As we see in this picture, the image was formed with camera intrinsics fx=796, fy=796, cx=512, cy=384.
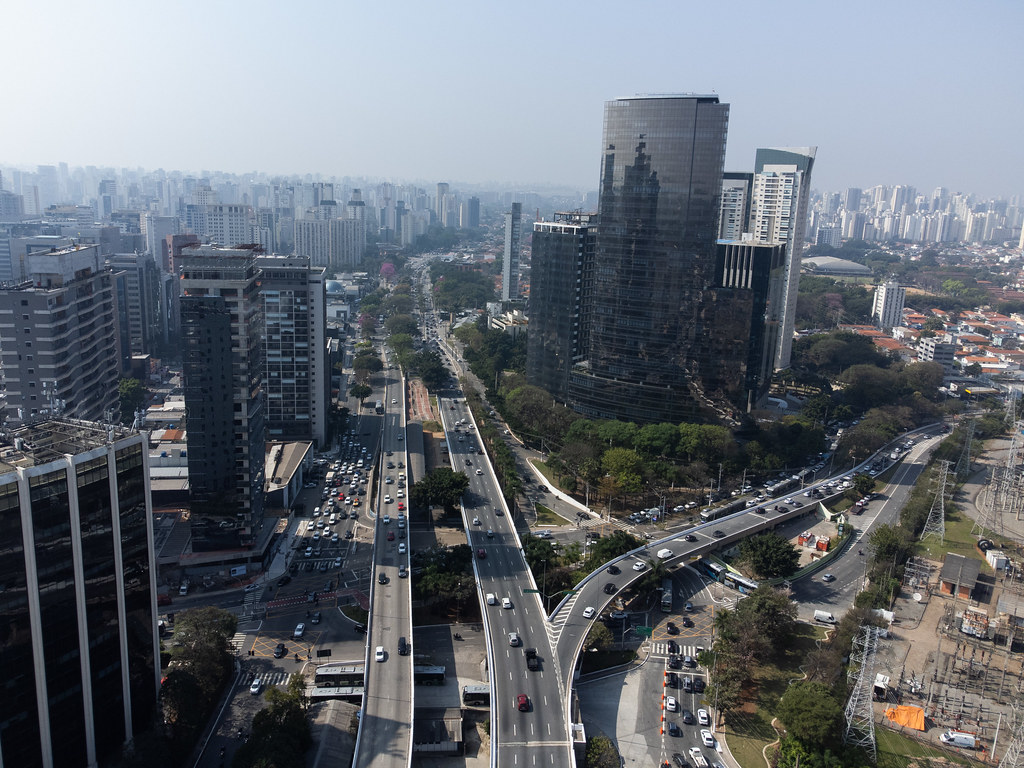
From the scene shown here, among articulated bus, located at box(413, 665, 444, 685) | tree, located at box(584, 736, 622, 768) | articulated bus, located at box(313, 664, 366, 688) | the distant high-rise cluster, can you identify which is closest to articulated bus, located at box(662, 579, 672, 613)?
tree, located at box(584, 736, 622, 768)

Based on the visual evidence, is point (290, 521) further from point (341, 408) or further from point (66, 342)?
point (341, 408)

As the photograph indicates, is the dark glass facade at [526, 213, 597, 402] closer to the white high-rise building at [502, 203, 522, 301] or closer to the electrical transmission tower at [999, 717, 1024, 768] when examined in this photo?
the electrical transmission tower at [999, 717, 1024, 768]

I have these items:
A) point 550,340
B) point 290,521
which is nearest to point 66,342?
point 290,521

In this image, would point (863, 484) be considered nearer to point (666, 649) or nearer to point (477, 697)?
point (666, 649)

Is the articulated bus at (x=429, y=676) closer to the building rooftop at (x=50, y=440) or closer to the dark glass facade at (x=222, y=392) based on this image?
the dark glass facade at (x=222, y=392)

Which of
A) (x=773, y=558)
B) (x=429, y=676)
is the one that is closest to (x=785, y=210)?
(x=773, y=558)
